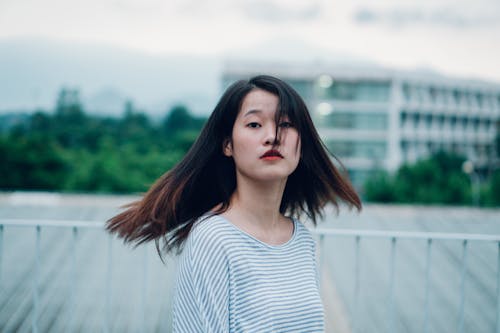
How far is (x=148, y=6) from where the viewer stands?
51125mm

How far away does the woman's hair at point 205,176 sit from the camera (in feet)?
4.03

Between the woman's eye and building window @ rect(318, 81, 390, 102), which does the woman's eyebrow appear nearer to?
the woman's eye

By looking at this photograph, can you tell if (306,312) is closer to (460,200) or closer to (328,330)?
(328,330)

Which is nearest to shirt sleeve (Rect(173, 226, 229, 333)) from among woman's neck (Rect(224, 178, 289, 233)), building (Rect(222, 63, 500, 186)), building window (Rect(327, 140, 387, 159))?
woman's neck (Rect(224, 178, 289, 233))

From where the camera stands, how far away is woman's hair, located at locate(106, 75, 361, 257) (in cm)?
123

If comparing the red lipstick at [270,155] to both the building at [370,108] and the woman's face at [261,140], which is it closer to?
the woman's face at [261,140]

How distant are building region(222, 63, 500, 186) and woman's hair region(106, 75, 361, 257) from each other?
34241 millimetres

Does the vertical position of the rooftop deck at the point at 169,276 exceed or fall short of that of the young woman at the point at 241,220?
it falls short

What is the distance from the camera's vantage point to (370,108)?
3709 cm

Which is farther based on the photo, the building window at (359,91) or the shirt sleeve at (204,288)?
the building window at (359,91)

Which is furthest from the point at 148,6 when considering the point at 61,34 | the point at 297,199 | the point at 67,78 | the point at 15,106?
the point at 297,199

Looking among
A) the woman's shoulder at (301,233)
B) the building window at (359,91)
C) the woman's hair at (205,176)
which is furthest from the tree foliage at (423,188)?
the woman's hair at (205,176)

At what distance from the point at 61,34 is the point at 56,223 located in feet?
144

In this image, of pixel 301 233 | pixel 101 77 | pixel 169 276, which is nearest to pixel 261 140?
pixel 301 233
